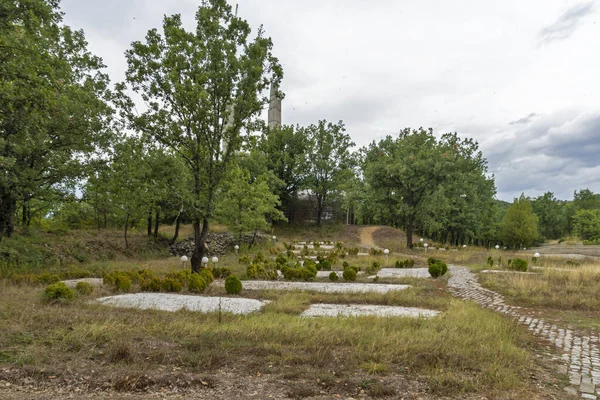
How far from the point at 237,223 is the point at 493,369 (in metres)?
17.6

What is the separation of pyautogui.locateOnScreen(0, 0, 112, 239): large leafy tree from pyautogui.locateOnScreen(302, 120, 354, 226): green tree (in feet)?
74.4

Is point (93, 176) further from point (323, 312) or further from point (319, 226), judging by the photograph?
point (319, 226)

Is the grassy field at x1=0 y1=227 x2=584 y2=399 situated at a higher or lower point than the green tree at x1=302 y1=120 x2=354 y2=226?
lower

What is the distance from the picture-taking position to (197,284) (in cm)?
912

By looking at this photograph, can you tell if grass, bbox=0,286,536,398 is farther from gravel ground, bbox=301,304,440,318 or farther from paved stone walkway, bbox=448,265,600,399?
gravel ground, bbox=301,304,440,318

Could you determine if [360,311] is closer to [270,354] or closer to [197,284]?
[270,354]

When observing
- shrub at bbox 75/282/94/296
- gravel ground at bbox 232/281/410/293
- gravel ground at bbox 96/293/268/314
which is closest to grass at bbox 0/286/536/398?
Result: gravel ground at bbox 96/293/268/314

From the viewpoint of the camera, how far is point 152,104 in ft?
37.7

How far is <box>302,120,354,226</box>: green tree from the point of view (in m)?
35.7

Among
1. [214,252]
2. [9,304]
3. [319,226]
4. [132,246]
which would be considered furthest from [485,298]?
[319,226]

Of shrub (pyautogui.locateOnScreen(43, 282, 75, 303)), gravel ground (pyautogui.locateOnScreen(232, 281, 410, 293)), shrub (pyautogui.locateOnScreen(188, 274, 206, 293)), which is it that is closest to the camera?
shrub (pyautogui.locateOnScreen(43, 282, 75, 303))

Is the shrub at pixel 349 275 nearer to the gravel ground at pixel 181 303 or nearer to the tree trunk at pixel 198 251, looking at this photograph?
the gravel ground at pixel 181 303

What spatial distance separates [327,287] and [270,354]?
605 cm

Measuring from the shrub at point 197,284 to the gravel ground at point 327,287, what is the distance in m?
1.32
